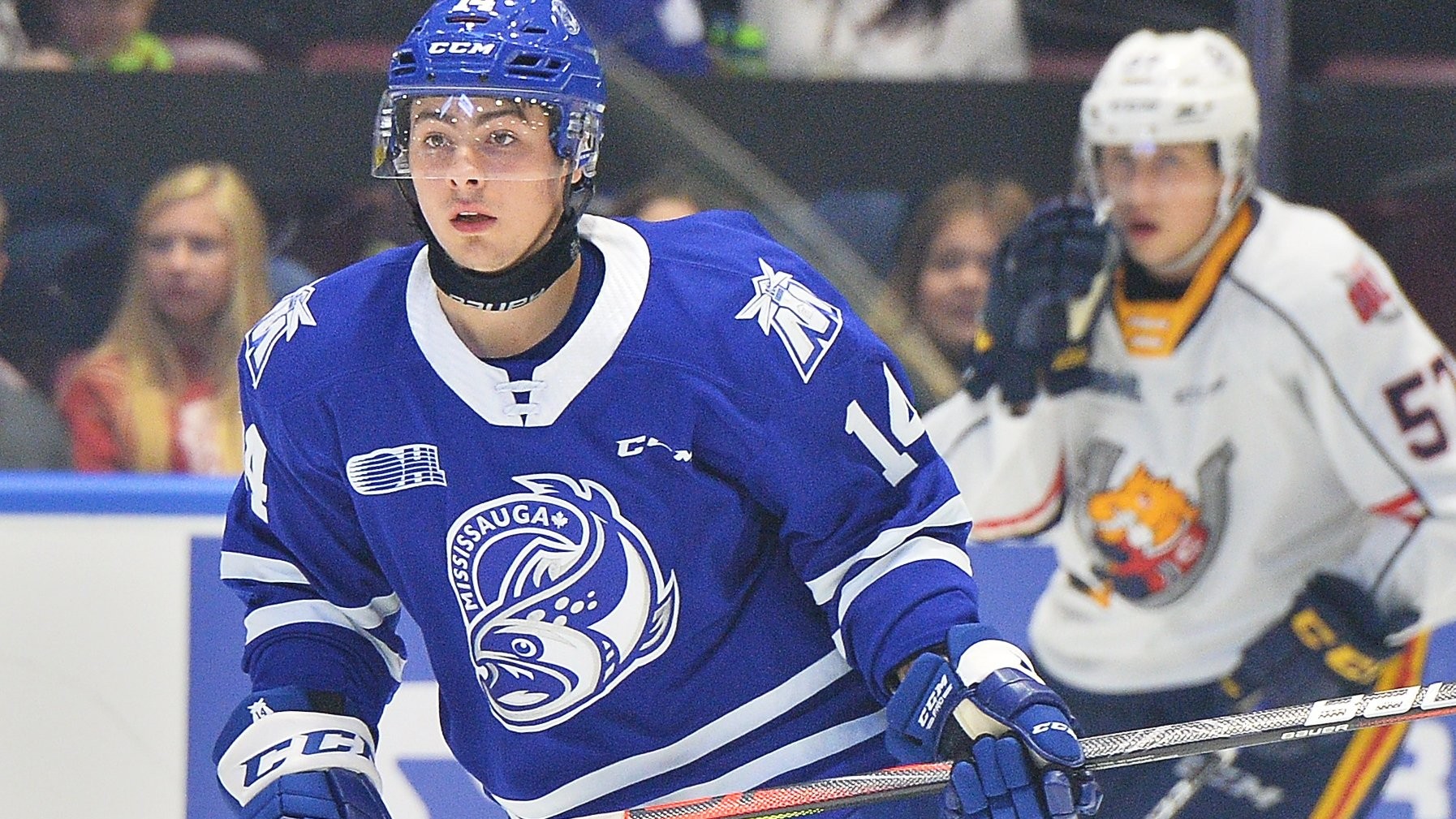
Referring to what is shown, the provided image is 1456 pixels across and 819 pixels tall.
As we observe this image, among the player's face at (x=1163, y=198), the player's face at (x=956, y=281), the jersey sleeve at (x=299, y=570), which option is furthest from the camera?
the player's face at (x=956, y=281)

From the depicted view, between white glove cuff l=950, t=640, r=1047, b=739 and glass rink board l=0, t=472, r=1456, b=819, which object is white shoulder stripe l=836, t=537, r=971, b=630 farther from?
glass rink board l=0, t=472, r=1456, b=819

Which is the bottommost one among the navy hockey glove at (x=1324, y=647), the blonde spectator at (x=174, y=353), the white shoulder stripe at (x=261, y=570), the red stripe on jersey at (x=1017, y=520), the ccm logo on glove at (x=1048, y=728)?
the navy hockey glove at (x=1324, y=647)

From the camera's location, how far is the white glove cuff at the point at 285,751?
1928 millimetres

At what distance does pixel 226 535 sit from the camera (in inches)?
81.0

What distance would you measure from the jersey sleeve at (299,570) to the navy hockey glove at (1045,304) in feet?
4.27

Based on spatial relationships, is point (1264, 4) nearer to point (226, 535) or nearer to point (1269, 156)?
point (1269, 156)

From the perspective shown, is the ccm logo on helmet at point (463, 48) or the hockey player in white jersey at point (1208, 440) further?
the hockey player in white jersey at point (1208, 440)

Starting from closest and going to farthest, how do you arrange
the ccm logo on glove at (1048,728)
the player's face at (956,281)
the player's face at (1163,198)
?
the ccm logo on glove at (1048,728)
the player's face at (1163,198)
the player's face at (956,281)

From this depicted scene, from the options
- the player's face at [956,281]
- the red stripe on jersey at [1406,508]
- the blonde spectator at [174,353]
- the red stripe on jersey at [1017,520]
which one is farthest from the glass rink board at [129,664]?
the red stripe on jersey at [1406,508]

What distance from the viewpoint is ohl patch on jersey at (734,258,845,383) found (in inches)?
74.7

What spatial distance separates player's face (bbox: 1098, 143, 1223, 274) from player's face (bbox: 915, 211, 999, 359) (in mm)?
252

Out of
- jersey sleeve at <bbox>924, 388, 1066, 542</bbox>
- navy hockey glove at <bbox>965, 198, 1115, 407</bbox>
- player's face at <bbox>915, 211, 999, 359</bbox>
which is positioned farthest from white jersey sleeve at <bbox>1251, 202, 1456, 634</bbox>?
player's face at <bbox>915, 211, 999, 359</bbox>

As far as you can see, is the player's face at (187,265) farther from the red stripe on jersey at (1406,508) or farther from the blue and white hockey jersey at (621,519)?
the red stripe on jersey at (1406,508)

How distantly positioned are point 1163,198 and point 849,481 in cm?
132
